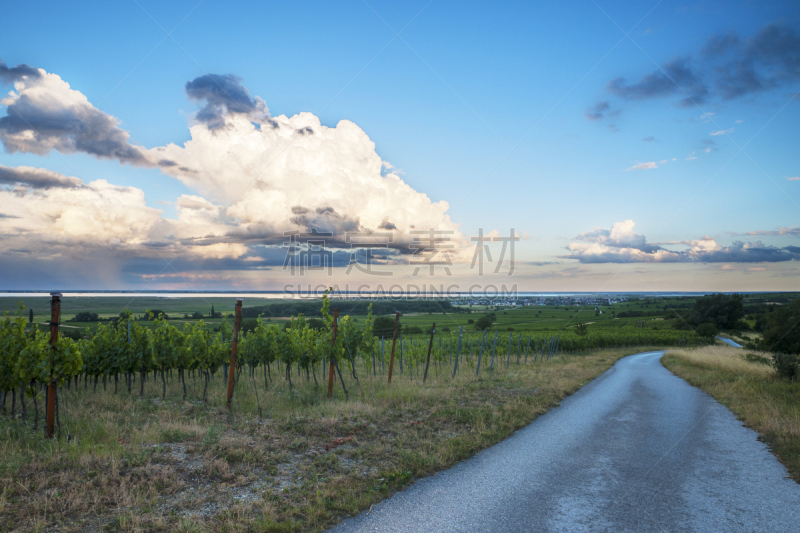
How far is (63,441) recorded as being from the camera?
7.21 meters

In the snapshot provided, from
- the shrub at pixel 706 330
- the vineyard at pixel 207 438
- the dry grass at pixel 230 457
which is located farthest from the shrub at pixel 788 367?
the shrub at pixel 706 330

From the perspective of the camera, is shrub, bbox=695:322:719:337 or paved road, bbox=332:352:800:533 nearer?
paved road, bbox=332:352:800:533

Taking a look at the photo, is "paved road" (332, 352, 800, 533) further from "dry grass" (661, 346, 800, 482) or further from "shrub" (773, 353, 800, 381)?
"shrub" (773, 353, 800, 381)

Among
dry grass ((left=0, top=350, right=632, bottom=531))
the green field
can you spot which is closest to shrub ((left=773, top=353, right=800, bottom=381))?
dry grass ((left=0, top=350, right=632, bottom=531))

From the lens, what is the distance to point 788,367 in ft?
53.9

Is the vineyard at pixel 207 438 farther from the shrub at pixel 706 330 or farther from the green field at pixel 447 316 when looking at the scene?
the shrub at pixel 706 330

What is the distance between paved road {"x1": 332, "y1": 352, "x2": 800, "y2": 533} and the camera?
493 centimetres

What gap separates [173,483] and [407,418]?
5455 mm

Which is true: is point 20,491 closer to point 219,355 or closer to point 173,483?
point 173,483

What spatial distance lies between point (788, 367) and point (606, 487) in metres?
16.6

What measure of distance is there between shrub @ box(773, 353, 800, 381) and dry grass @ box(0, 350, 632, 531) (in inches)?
501

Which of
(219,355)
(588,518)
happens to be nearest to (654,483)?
(588,518)

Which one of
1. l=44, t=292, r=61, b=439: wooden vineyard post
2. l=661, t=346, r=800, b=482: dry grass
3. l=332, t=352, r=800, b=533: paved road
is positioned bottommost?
l=661, t=346, r=800, b=482: dry grass

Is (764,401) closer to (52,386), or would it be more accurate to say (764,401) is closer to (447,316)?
(52,386)
